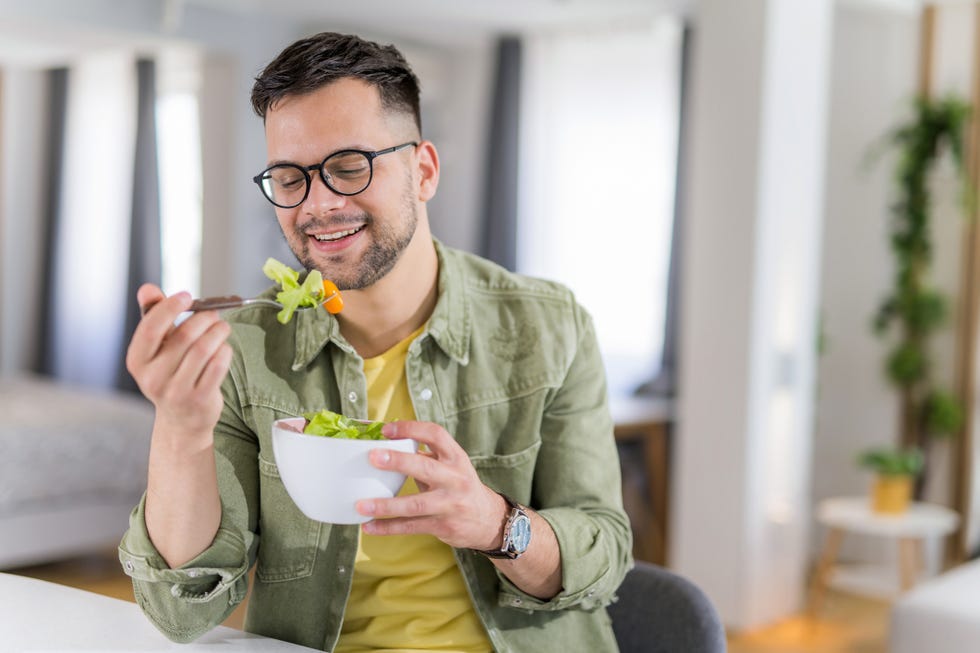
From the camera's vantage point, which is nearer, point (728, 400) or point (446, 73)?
point (728, 400)

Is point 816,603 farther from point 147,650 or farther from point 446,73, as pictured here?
point 446,73

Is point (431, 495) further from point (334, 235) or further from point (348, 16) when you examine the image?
point (348, 16)

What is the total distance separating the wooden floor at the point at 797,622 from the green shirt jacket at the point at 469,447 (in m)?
2.09

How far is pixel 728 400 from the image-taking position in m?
3.77

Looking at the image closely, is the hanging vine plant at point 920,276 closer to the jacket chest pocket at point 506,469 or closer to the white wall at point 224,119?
the white wall at point 224,119

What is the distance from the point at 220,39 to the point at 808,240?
2974 millimetres

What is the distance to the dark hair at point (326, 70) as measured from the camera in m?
1.26

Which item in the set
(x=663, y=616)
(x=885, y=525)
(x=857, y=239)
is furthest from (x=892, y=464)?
(x=663, y=616)

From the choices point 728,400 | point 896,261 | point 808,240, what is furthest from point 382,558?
point 896,261

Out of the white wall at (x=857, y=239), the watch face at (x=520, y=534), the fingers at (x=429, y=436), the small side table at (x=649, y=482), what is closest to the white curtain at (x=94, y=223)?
the small side table at (x=649, y=482)

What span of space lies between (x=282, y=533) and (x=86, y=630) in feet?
0.81

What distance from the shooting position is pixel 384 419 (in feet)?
4.61

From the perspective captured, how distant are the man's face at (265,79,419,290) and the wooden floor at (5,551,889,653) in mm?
2289

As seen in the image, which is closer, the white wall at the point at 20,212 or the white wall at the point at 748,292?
the white wall at the point at 748,292
